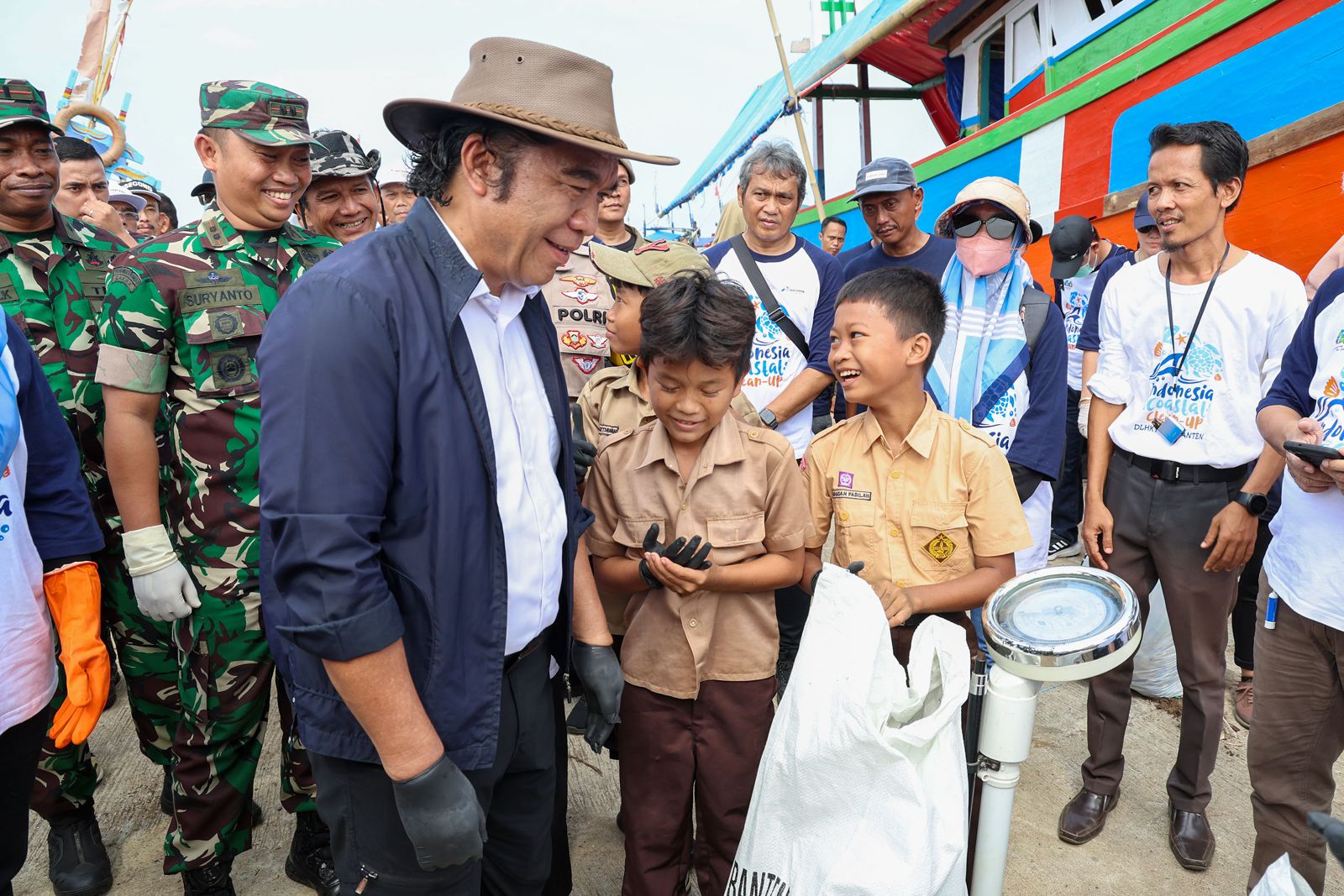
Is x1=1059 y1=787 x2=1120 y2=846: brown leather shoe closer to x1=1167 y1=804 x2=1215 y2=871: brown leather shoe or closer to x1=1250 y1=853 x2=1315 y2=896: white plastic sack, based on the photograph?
x1=1167 y1=804 x2=1215 y2=871: brown leather shoe

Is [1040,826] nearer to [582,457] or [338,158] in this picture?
[582,457]

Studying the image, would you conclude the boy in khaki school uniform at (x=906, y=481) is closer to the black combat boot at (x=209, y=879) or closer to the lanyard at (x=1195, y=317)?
the lanyard at (x=1195, y=317)

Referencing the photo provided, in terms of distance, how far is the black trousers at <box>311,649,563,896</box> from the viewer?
1404 millimetres

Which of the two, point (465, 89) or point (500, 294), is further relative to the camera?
point (500, 294)

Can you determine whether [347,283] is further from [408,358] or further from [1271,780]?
[1271,780]

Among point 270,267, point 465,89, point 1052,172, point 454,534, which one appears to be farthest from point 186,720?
point 1052,172

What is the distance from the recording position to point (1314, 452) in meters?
1.74

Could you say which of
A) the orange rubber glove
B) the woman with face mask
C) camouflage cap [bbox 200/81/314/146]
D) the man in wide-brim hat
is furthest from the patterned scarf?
the orange rubber glove

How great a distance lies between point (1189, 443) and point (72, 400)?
368cm

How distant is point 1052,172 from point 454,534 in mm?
7342

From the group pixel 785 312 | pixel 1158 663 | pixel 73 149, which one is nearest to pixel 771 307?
pixel 785 312

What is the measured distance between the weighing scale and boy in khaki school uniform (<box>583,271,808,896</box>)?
2.13 feet

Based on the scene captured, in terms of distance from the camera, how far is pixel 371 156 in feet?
11.6

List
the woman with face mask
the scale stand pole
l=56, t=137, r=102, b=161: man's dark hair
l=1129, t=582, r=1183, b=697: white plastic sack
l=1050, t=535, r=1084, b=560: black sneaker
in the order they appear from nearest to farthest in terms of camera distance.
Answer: the scale stand pole → the woman with face mask → l=1129, t=582, r=1183, b=697: white plastic sack → l=56, t=137, r=102, b=161: man's dark hair → l=1050, t=535, r=1084, b=560: black sneaker
